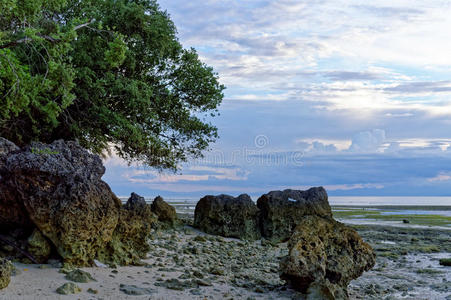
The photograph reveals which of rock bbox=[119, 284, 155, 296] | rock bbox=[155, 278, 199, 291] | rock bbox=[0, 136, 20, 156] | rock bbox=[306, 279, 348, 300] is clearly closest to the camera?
rock bbox=[119, 284, 155, 296]

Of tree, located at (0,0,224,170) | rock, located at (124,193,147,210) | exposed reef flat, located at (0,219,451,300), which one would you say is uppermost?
tree, located at (0,0,224,170)

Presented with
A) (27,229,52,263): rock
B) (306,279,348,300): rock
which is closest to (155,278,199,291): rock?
(306,279,348,300): rock

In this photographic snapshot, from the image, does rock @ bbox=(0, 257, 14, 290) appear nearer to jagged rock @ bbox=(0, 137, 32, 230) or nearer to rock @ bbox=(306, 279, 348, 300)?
jagged rock @ bbox=(0, 137, 32, 230)

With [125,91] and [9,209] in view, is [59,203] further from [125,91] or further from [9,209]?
[125,91]

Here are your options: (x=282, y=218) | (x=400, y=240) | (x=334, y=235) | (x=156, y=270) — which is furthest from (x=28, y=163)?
(x=400, y=240)

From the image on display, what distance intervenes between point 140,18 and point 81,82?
4257mm

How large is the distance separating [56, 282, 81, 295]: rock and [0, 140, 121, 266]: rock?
172 cm

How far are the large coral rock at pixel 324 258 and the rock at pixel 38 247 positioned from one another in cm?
535

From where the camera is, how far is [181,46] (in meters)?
23.9

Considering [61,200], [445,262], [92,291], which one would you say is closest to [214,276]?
[92,291]

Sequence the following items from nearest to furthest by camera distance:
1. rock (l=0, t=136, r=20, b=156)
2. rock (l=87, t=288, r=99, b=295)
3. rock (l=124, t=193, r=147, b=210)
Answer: rock (l=87, t=288, r=99, b=295)
rock (l=0, t=136, r=20, b=156)
rock (l=124, t=193, r=147, b=210)

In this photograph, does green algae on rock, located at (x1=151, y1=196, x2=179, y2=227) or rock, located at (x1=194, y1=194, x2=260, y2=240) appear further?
green algae on rock, located at (x1=151, y1=196, x2=179, y2=227)

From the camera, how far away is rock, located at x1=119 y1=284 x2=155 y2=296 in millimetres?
8841

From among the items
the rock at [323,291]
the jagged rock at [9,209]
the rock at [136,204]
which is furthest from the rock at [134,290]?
the rock at [136,204]
